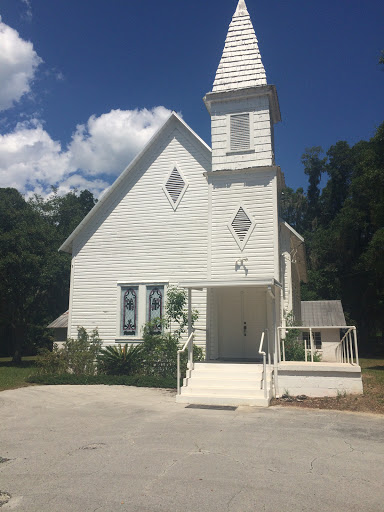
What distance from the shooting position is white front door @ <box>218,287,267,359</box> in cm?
1462

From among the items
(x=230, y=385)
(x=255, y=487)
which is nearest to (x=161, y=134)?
(x=230, y=385)

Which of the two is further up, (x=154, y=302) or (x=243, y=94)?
(x=243, y=94)

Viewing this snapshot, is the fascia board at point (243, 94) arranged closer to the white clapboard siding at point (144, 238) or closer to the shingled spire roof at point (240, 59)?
the shingled spire roof at point (240, 59)

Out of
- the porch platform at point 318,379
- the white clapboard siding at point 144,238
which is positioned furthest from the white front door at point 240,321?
the porch platform at point 318,379

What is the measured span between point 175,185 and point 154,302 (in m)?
4.39

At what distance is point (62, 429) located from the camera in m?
8.25

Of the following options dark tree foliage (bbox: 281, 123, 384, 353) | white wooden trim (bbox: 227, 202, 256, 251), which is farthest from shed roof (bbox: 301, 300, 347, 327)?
white wooden trim (bbox: 227, 202, 256, 251)

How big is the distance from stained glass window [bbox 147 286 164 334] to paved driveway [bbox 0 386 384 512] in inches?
224

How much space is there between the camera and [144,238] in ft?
53.4

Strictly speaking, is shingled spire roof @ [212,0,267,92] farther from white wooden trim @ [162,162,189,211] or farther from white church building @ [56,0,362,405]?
white wooden trim @ [162,162,189,211]

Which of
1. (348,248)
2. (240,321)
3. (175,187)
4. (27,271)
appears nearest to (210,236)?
(175,187)

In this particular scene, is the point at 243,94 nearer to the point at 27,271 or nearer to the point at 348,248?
the point at 27,271

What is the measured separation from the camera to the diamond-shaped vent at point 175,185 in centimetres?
1620

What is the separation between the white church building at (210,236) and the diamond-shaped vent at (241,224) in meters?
0.03
